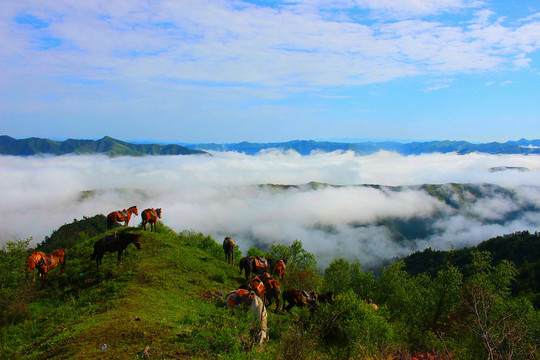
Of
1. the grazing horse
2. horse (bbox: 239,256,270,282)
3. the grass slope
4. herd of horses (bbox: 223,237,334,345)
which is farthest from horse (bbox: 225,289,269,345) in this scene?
the grazing horse

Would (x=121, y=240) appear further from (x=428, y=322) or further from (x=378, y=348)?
(x=428, y=322)

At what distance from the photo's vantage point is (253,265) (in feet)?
93.9

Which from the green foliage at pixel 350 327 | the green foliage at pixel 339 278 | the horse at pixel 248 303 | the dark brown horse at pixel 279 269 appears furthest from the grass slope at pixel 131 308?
the green foliage at pixel 339 278

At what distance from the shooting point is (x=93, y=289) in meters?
20.2

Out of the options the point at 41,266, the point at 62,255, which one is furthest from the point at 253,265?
the point at 41,266

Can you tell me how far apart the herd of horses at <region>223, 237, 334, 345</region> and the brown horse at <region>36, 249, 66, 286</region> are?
1482 cm

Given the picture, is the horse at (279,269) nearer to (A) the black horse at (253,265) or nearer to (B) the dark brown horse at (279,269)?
(B) the dark brown horse at (279,269)

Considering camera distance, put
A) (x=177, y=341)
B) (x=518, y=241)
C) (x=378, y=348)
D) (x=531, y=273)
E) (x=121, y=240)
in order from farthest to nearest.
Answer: (x=518, y=241) → (x=531, y=273) → (x=121, y=240) → (x=378, y=348) → (x=177, y=341)

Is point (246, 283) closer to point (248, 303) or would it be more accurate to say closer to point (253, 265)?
point (248, 303)

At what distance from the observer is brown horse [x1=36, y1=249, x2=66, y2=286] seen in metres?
21.1

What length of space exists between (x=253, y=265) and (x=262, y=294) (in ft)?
30.0

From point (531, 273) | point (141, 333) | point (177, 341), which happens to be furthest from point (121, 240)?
point (531, 273)

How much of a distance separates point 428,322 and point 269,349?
90.7 ft

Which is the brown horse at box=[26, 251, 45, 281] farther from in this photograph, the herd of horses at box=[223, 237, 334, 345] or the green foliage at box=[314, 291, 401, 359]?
the green foliage at box=[314, 291, 401, 359]
